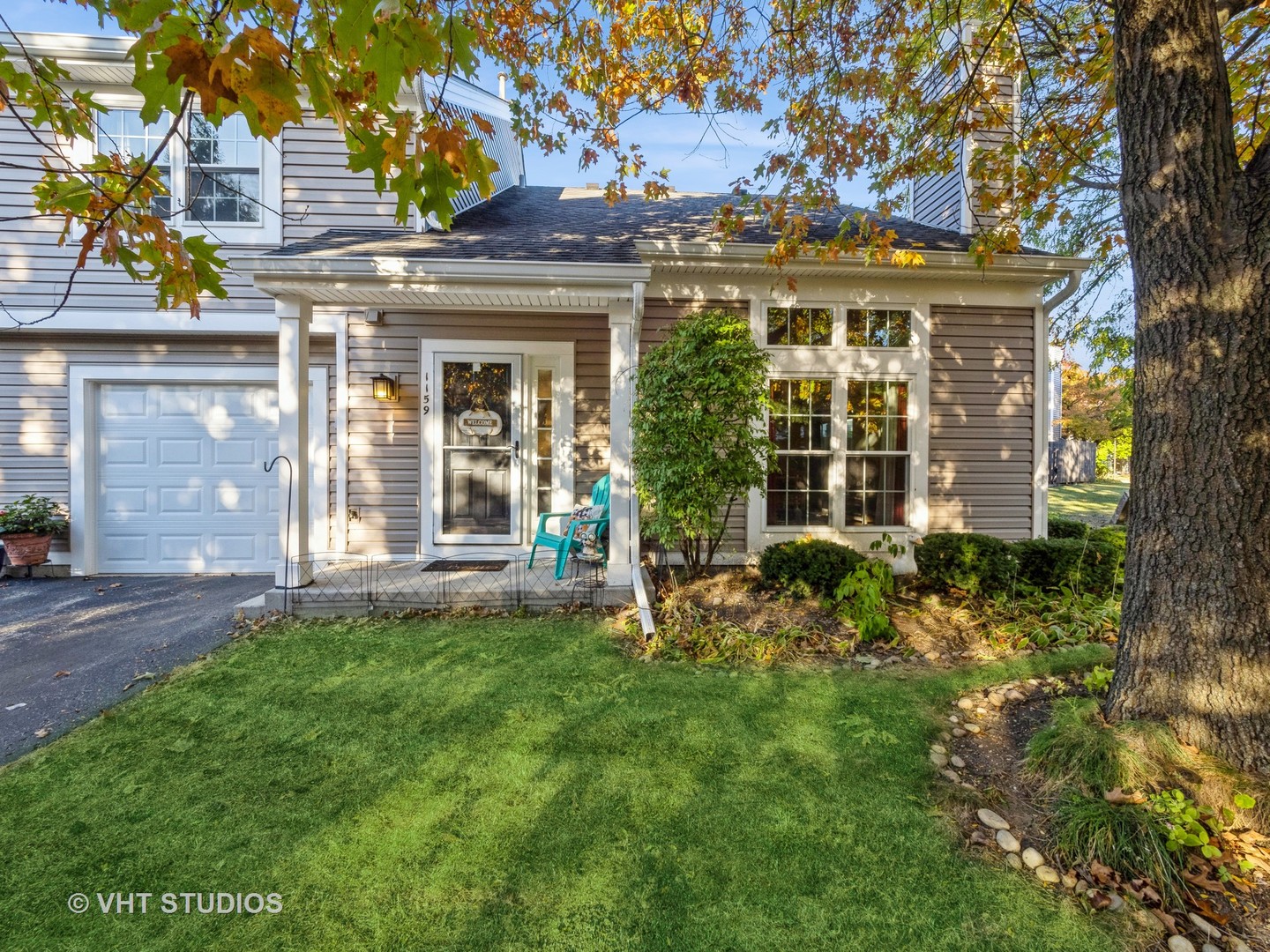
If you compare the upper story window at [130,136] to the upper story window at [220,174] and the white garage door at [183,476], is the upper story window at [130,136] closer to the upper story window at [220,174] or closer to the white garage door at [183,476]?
the upper story window at [220,174]

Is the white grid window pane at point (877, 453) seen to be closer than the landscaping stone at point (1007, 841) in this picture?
No

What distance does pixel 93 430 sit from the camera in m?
5.53

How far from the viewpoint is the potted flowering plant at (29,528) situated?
205 inches

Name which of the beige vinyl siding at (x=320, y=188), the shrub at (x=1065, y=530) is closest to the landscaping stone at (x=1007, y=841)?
the shrub at (x=1065, y=530)

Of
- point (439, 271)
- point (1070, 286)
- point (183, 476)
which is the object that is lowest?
point (183, 476)

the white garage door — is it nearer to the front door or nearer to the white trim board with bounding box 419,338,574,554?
the white trim board with bounding box 419,338,574,554

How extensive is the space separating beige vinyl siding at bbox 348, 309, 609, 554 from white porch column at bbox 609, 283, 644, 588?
0.93 m

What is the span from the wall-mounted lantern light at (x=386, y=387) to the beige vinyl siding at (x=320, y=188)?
5.54 feet

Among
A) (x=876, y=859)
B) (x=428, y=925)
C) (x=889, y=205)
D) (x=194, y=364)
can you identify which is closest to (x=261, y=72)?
Answer: (x=428, y=925)

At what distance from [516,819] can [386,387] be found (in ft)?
14.2

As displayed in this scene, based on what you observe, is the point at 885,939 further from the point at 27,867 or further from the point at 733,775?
the point at 27,867

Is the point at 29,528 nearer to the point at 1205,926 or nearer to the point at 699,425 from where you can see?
the point at 699,425

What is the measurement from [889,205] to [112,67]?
7.52m

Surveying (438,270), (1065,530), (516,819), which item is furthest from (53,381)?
(1065,530)
